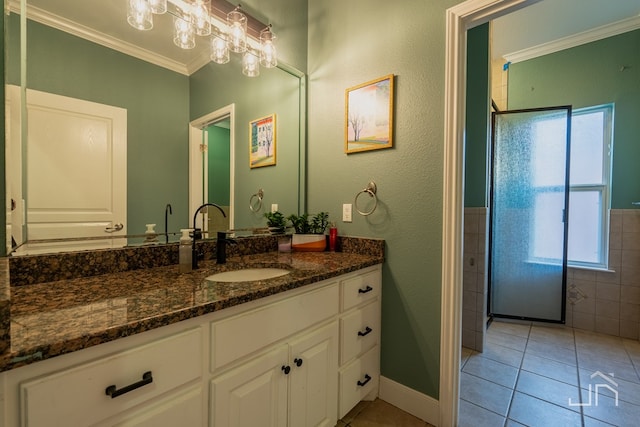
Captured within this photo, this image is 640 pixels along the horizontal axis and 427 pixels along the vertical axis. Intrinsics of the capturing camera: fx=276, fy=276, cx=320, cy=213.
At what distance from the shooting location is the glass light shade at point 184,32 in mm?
1373

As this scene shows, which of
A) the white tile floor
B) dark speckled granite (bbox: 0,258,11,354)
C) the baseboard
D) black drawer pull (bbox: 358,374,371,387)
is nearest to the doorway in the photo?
dark speckled granite (bbox: 0,258,11,354)

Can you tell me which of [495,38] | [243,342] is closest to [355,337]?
[243,342]

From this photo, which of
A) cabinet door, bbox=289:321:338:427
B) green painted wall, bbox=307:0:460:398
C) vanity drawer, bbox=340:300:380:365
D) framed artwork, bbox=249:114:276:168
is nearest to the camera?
cabinet door, bbox=289:321:338:427

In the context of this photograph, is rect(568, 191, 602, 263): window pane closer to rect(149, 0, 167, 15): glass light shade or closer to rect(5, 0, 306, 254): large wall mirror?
rect(5, 0, 306, 254): large wall mirror

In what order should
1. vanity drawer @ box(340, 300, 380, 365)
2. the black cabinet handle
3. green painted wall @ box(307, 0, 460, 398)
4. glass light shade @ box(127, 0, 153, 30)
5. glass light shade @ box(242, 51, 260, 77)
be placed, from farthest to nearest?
glass light shade @ box(242, 51, 260, 77) < green painted wall @ box(307, 0, 460, 398) < vanity drawer @ box(340, 300, 380, 365) < glass light shade @ box(127, 0, 153, 30) < the black cabinet handle

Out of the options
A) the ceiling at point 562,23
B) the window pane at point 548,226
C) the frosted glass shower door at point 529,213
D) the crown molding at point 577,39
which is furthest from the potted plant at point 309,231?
the crown molding at point 577,39

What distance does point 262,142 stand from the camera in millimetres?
1916

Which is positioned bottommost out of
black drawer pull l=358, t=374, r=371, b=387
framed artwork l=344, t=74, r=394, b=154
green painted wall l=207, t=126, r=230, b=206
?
black drawer pull l=358, t=374, r=371, b=387

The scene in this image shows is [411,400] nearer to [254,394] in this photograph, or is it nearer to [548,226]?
[254,394]

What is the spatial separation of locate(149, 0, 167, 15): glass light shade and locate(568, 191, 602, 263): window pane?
12.2 feet

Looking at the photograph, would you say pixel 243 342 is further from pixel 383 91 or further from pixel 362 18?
pixel 362 18

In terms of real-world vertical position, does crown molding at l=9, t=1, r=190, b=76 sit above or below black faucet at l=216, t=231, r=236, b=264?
above

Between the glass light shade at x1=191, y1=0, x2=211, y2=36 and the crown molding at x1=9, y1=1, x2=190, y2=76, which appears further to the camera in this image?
the glass light shade at x1=191, y1=0, x2=211, y2=36

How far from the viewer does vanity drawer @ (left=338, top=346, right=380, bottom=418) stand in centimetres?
137
